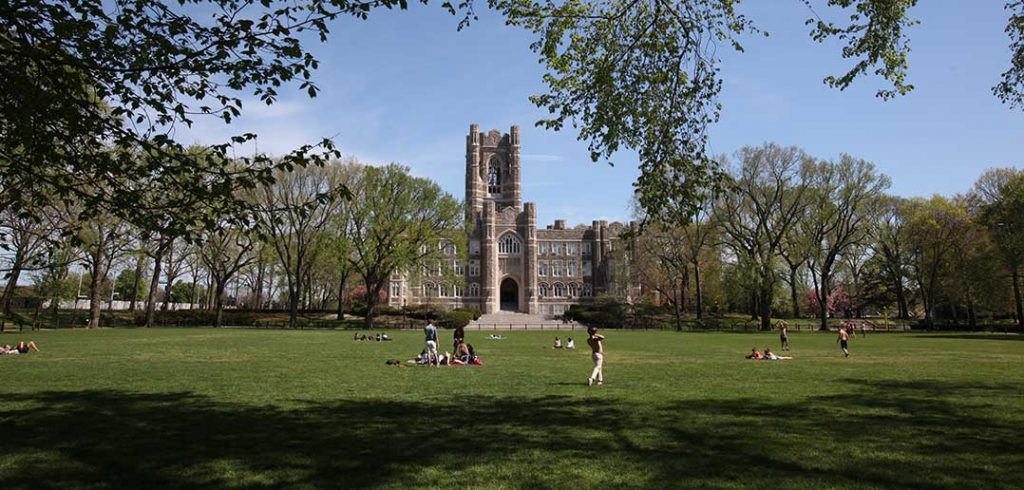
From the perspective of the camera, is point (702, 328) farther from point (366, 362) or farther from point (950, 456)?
point (950, 456)

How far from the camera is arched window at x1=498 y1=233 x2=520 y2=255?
90938 millimetres

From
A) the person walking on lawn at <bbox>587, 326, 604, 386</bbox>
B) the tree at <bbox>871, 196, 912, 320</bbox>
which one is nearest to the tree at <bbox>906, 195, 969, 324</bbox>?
the tree at <bbox>871, 196, 912, 320</bbox>

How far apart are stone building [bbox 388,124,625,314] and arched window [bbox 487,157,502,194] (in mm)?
843

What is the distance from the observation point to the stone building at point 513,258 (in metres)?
87.9

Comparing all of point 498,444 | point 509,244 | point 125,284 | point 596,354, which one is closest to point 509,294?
point 509,244

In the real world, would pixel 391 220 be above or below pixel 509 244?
below

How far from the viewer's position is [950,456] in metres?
7.76

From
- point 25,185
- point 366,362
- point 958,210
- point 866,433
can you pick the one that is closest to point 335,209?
point 366,362

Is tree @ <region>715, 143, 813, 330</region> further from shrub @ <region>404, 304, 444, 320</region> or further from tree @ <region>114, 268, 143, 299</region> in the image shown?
tree @ <region>114, 268, 143, 299</region>

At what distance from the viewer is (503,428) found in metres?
9.53

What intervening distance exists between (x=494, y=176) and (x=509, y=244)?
46.1 feet

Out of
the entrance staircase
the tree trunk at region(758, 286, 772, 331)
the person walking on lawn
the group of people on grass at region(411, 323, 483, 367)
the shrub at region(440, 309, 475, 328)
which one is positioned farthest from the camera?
the entrance staircase

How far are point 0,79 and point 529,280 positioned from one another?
3237 inches

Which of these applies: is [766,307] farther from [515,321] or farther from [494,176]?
[494,176]
